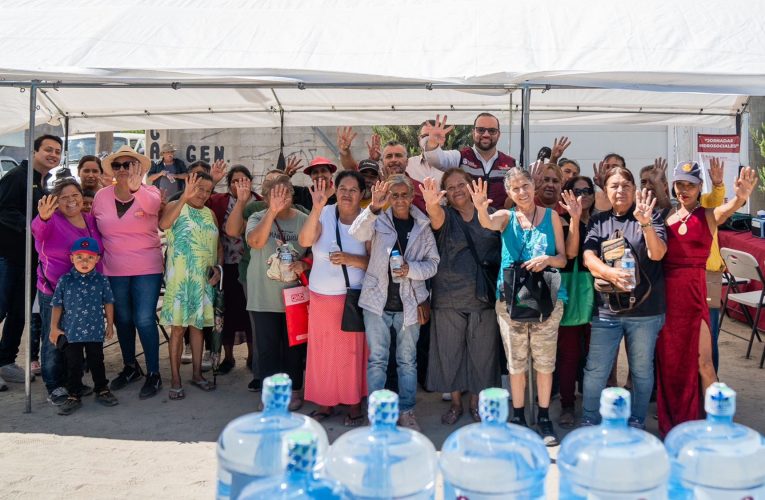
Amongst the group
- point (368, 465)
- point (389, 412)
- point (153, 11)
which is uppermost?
point (153, 11)

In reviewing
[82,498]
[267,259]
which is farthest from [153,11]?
[82,498]

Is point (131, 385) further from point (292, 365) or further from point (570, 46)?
point (570, 46)

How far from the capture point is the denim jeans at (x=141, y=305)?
16.7 feet

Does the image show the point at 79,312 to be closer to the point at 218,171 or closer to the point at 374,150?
the point at 218,171

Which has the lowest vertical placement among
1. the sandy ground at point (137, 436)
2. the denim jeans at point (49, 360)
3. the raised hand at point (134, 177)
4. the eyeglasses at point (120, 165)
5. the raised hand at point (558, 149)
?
the sandy ground at point (137, 436)

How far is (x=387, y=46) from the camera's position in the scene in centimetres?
459

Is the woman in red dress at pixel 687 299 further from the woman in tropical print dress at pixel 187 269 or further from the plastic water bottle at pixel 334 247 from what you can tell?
the woman in tropical print dress at pixel 187 269

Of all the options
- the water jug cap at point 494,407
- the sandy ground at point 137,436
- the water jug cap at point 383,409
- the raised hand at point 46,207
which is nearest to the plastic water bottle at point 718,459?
the water jug cap at point 494,407

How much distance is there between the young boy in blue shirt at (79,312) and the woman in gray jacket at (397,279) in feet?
6.06

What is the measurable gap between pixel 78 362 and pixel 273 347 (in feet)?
4.44

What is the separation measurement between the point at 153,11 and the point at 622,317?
3.88 metres

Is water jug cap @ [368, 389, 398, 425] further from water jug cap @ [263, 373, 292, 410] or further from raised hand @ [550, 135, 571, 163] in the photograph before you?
raised hand @ [550, 135, 571, 163]

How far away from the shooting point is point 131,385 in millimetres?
5492

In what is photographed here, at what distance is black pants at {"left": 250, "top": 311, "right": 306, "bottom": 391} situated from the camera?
16.2ft
